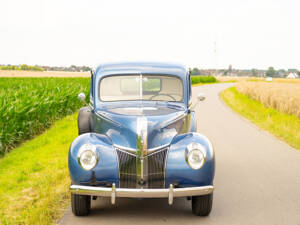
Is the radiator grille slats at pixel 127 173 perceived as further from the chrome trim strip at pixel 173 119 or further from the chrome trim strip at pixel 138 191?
the chrome trim strip at pixel 173 119

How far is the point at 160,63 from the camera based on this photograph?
22.5 feet

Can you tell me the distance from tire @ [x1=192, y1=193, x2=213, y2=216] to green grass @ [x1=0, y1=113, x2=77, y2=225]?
67.6 inches

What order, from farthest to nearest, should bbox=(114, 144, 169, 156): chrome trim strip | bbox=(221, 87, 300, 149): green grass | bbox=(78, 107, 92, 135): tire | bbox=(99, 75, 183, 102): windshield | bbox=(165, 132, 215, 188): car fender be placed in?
bbox=(221, 87, 300, 149): green grass < bbox=(78, 107, 92, 135): tire < bbox=(99, 75, 183, 102): windshield < bbox=(114, 144, 169, 156): chrome trim strip < bbox=(165, 132, 215, 188): car fender

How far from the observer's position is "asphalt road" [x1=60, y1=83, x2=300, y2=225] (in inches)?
199

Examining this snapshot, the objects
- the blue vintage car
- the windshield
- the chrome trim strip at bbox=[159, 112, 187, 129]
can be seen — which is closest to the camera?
the blue vintage car

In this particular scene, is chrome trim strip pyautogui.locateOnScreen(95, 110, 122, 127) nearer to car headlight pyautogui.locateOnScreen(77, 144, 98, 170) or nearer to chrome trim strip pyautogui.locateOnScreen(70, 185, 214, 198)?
Result: car headlight pyautogui.locateOnScreen(77, 144, 98, 170)

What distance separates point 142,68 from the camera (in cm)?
661

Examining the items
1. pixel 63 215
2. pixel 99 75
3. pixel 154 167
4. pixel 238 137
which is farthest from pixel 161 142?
pixel 238 137

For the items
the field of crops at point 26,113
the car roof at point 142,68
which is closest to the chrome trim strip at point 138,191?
the car roof at point 142,68

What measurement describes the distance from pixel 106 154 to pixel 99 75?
80.3 inches

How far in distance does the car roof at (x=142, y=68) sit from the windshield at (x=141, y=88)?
8 cm

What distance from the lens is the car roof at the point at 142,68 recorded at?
657 cm

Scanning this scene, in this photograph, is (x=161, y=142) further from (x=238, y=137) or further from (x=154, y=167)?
(x=238, y=137)

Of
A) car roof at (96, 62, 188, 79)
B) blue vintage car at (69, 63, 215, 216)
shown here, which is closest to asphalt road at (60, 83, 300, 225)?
blue vintage car at (69, 63, 215, 216)
